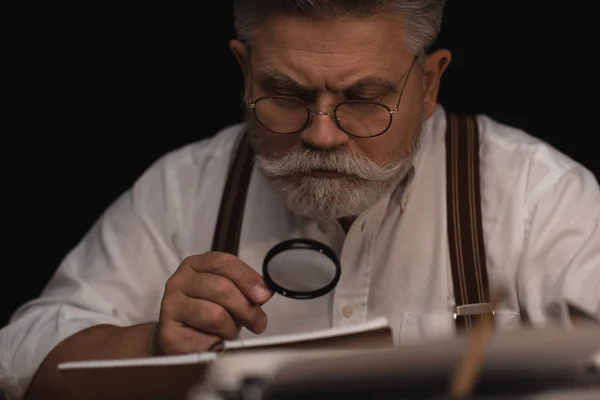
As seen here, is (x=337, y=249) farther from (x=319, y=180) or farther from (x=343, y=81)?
(x=343, y=81)

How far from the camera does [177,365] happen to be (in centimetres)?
133

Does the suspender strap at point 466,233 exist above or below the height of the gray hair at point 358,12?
below

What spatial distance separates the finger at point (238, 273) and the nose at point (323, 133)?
35cm

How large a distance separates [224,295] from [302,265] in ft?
1.18

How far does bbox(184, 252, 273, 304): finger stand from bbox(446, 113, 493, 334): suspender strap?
1.80 feet

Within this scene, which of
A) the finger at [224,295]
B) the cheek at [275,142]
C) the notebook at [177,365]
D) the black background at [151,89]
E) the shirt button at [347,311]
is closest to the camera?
the notebook at [177,365]

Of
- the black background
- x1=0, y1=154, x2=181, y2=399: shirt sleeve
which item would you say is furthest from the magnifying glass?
the black background

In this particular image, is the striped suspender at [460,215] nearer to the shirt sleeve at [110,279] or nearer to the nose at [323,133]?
the shirt sleeve at [110,279]

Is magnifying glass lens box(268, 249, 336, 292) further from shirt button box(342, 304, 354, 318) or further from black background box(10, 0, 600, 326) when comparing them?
black background box(10, 0, 600, 326)

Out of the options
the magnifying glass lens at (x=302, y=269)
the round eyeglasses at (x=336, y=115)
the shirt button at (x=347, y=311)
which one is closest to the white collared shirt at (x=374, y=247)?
the shirt button at (x=347, y=311)

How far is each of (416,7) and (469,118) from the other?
457 millimetres

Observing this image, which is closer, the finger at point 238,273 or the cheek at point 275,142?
the finger at point 238,273

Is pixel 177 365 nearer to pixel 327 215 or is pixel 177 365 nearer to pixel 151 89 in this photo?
pixel 327 215

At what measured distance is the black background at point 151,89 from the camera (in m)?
2.63
